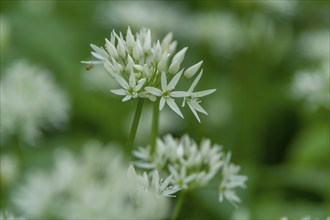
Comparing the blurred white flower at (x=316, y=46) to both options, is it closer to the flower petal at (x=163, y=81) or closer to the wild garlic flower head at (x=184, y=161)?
the wild garlic flower head at (x=184, y=161)

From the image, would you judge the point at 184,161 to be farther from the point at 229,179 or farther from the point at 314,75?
the point at 314,75

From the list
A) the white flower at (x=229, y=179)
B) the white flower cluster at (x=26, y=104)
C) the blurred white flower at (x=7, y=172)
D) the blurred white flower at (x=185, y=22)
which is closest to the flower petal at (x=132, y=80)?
the white flower at (x=229, y=179)

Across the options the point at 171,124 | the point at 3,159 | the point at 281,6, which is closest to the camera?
the point at 3,159

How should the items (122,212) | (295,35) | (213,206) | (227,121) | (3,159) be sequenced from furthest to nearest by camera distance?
(295,35)
(227,121)
(213,206)
(3,159)
(122,212)

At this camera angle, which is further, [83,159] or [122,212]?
[83,159]

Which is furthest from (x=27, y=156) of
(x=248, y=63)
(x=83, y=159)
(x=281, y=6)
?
(x=281, y=6)

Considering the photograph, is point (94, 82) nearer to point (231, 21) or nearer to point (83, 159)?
point (231, 21)
